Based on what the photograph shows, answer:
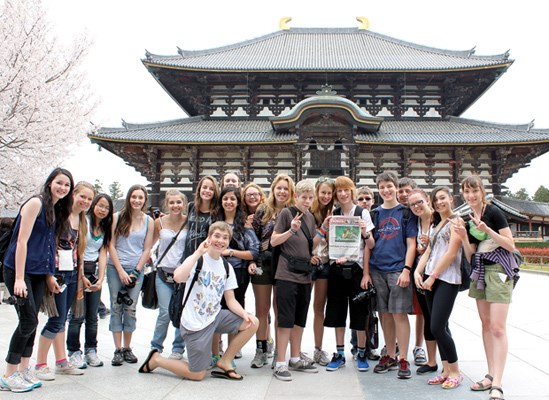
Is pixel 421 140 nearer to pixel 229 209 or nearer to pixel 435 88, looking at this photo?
pixel 435 88

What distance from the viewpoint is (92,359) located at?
4570mm

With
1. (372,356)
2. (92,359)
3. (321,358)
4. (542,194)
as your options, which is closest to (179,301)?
(92,359)

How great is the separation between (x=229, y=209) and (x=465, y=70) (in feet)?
57.7

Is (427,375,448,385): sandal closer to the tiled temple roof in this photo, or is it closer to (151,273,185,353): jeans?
(151,273,185,353): jeans

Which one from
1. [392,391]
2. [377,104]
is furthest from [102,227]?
[377,104]

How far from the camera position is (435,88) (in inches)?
783

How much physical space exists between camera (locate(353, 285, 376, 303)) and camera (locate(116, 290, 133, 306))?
2441mm

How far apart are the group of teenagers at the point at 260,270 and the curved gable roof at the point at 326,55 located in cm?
1532

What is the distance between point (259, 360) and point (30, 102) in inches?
543

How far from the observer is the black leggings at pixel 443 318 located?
3.92 m

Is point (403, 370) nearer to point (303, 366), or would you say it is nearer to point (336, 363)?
point (336, 363)

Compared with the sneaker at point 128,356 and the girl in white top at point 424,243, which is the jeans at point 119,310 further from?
the girl in white top at point 424,243


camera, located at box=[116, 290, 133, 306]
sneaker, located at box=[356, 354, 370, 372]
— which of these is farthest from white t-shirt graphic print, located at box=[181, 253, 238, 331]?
sneaker, located at box=[356, 354, 370, 372]

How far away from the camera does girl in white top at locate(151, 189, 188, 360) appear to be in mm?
4578
